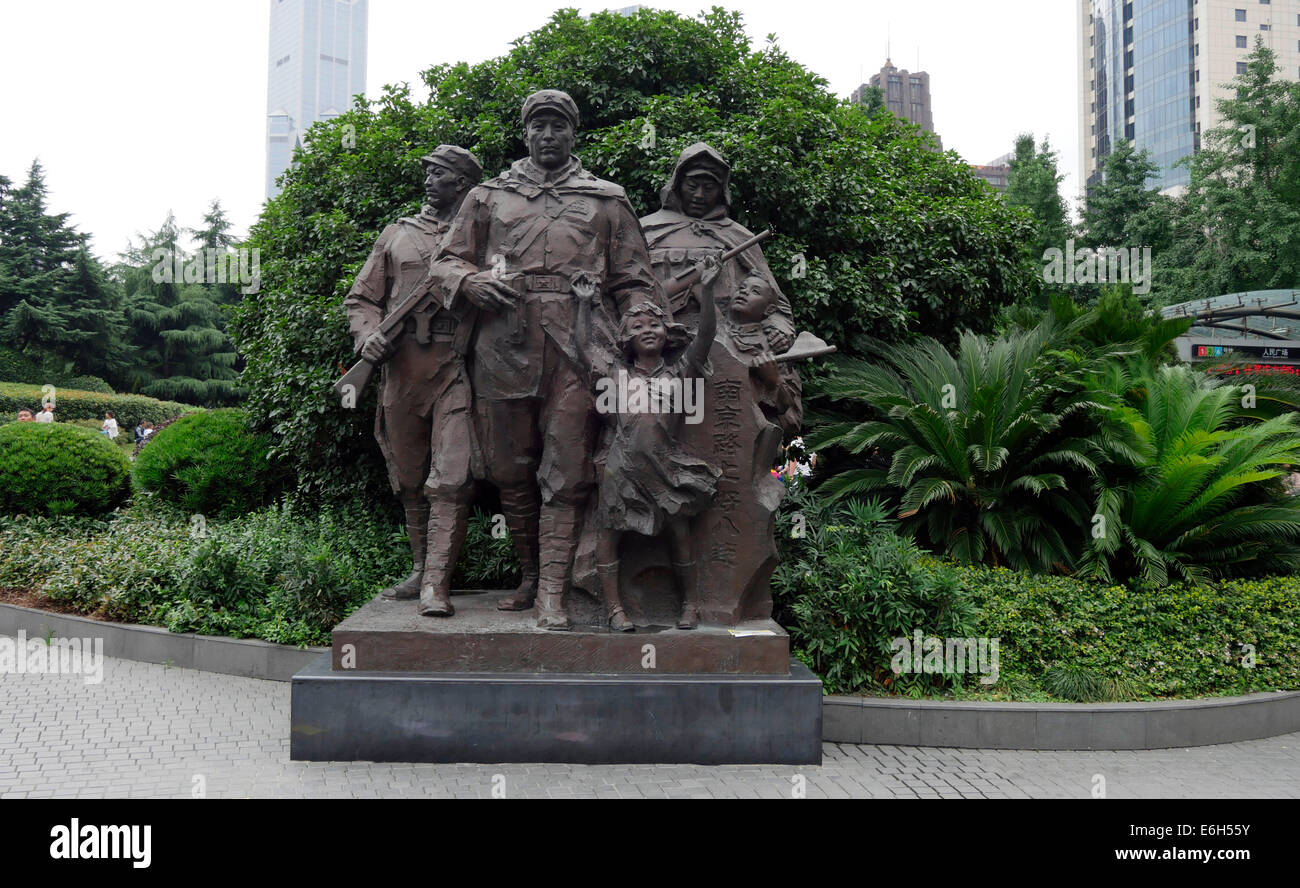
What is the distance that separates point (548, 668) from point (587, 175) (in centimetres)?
299

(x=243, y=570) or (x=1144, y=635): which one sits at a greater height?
(x=243, y=570)

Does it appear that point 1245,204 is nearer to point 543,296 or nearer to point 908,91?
point 543,296

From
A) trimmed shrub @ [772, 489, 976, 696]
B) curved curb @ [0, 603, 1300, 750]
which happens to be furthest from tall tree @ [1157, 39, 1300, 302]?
trimmed shrub @ [772, 489, 976, 696]

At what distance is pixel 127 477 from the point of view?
34.9ft

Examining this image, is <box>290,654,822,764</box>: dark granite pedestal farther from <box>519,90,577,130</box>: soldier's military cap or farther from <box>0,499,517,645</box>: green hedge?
<box>519,90,577,130</box>: soldier's military cap

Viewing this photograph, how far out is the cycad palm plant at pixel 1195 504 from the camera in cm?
691

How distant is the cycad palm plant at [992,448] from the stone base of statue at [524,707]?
295cm

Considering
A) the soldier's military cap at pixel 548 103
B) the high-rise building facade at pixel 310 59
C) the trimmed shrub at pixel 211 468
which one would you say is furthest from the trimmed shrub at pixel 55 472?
the high-rise building facade at pixel 310 59

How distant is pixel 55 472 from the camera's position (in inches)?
391

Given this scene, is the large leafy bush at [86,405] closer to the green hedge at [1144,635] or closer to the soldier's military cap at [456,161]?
the soldier's military cap at [456,161]

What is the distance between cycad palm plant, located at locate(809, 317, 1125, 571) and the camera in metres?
7.23

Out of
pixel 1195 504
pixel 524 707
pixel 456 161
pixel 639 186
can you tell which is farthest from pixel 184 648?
pixel 1195 504

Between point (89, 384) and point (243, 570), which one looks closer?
point (243, 570)

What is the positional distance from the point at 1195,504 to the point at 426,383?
577 centimetres
